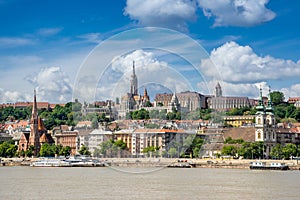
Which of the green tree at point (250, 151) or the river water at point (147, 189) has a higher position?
the green tree at point (250, 151)

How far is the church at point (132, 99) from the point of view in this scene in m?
15.6

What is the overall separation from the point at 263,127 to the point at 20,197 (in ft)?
128

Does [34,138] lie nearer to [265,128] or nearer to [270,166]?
[265,128]

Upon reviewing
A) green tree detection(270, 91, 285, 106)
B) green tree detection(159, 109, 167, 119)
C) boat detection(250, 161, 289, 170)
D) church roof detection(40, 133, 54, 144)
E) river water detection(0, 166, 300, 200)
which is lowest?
river water detection(0, 166, 300, 200)

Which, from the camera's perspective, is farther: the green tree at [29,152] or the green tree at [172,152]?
the green tree at [29,152]

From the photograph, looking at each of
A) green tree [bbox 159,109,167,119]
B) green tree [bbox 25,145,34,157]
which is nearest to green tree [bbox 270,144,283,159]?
green tree [bbox 25,145,34,157]

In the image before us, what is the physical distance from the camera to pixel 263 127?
184ft

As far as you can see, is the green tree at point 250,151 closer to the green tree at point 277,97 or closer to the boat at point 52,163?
the boat at point 52,163

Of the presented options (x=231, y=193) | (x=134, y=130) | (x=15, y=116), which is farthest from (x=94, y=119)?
(x=15, y=116)

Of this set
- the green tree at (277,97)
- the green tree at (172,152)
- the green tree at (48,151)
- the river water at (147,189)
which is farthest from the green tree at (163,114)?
the green tree at (277,97)

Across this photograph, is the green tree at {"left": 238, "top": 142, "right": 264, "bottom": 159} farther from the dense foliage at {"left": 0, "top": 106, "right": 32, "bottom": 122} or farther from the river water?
the dense foliage at {"left": 0, "top": 106, "right": 32, "bottom": 122}

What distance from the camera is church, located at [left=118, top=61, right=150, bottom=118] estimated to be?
15.6 m

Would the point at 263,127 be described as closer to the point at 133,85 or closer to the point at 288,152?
the point at 288,152

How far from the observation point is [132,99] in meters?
17.7
